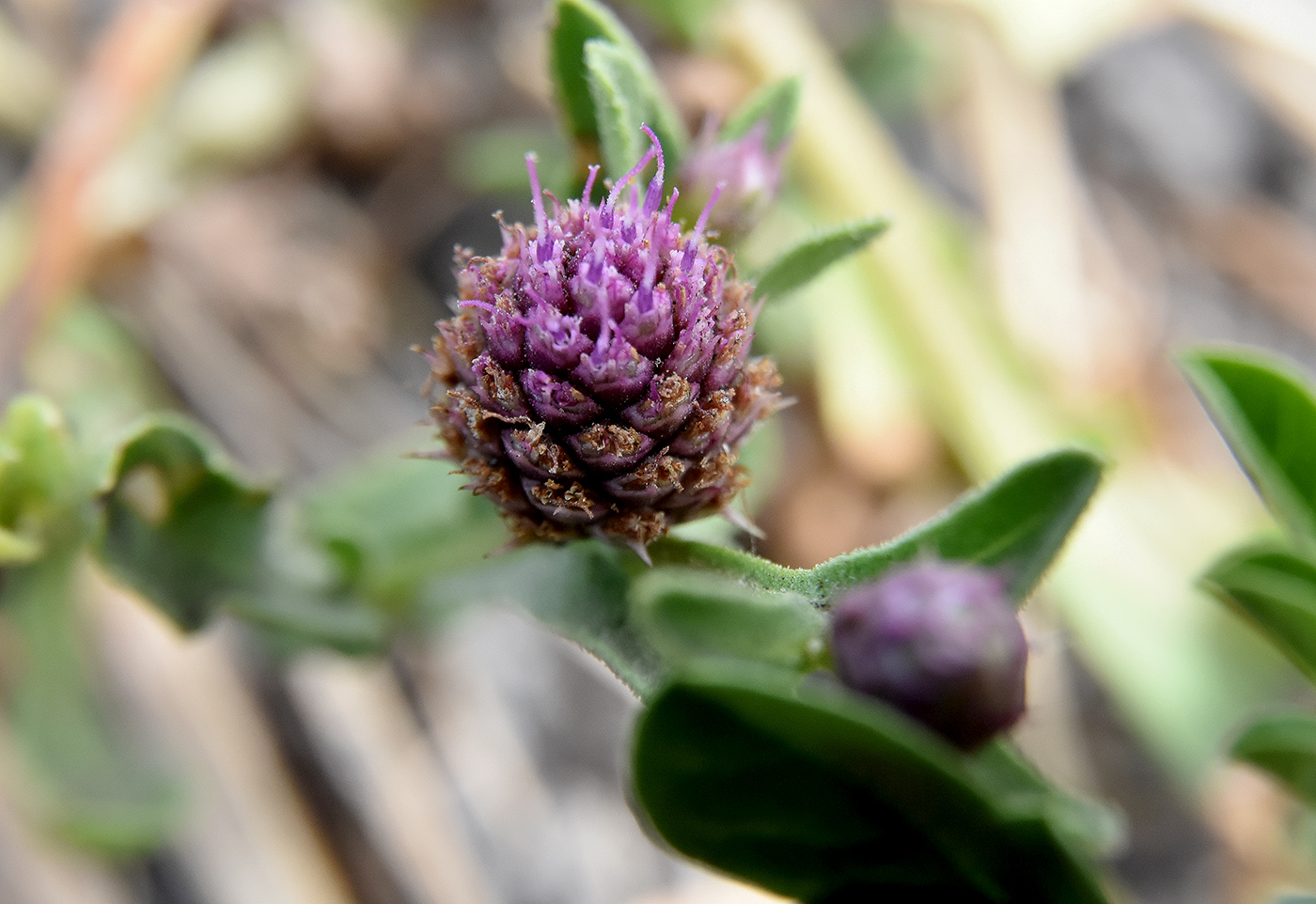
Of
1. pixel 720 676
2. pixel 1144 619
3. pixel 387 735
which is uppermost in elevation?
pixel 720 676

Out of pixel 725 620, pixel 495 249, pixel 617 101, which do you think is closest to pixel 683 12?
pixel 495 249

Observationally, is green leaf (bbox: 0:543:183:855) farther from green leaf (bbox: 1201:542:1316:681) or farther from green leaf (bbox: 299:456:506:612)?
green leaf (bbox: 1201:542:1316:681)

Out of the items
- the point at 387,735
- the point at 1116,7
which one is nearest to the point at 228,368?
the point at 387,735

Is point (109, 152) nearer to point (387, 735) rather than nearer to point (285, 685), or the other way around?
point (285, 685)

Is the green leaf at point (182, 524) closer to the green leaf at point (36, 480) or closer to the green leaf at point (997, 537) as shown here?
the green leaf at point (36, 480)

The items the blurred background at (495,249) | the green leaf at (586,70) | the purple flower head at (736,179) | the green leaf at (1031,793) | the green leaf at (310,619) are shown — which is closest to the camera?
the green leaf at (1031,793)

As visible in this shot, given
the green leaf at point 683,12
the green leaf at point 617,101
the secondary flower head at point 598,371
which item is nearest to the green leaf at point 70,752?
the secondary flower head at point 598,371
